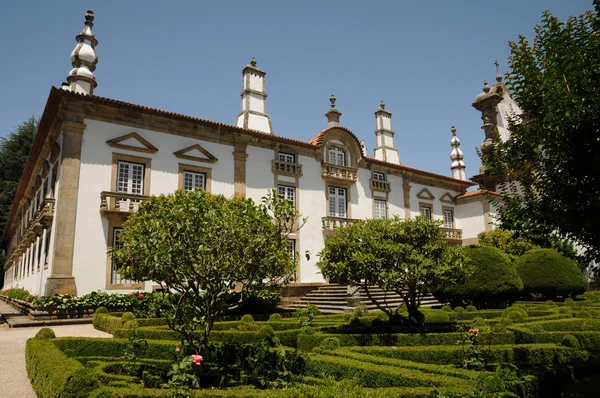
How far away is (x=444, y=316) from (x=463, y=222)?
20.7m

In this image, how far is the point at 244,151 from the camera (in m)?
22.0

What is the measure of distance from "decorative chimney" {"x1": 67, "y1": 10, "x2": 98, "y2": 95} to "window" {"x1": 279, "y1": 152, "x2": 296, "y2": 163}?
10365mm

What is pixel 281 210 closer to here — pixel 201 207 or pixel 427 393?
pixel 201 207

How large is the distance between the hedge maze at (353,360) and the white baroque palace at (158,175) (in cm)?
585

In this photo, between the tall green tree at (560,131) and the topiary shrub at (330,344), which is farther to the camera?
the topiary shrub at (330,344)

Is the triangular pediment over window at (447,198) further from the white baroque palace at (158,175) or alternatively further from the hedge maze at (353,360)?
the hedge maze at (353,360)

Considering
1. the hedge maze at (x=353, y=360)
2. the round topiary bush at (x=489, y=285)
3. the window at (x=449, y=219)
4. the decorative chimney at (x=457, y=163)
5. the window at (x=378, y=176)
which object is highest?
the decorative chimney at (x=457, y=163)

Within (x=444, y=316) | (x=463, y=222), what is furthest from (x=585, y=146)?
(x=463, y=222)

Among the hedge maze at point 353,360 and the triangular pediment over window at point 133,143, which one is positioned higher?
the triangular pediment over window at point 133,143

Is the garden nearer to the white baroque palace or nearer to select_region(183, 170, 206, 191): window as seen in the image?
the white baroque palace

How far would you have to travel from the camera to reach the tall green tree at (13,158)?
4172 cm

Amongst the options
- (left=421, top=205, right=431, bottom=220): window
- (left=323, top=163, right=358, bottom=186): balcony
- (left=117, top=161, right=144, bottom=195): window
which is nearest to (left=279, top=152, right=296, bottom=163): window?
(left=323, top=163, right=358, bottom=186): balcony

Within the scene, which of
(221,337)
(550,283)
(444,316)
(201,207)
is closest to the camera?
(201,207)

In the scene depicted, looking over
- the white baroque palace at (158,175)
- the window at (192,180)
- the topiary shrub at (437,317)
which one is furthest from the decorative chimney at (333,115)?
the topiary shrub at (437,317)
